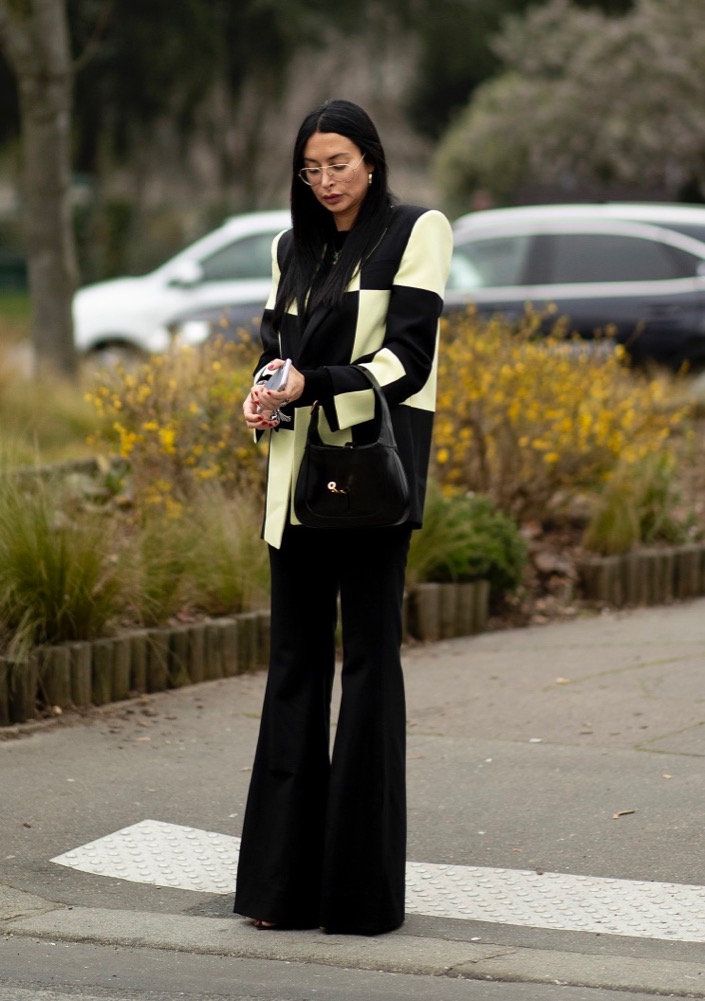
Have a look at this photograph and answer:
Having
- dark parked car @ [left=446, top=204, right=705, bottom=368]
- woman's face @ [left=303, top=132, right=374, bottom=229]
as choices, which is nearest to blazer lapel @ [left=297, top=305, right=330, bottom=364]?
woman's face @ [left=303, top=132, right=374, bottom=229]

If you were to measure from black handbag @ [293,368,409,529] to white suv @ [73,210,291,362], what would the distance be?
11.6 metres

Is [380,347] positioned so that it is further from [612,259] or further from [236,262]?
[236,262]

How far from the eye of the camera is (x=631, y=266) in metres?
14.1

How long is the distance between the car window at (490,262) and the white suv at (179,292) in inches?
78.3

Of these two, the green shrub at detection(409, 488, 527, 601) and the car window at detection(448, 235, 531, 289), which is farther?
the car window at detection(448, 235, 531, 289)

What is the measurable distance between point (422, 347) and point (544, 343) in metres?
5.98

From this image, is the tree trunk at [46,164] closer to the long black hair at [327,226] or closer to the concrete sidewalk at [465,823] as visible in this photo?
the concrete sidewalk at [465,823]

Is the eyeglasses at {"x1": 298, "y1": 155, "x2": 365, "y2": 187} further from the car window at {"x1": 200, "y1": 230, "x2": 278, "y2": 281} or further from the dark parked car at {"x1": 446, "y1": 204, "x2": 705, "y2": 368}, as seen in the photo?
the car window at {"x1": 200, "y1": 230, "x2": 278, "y2": 281}

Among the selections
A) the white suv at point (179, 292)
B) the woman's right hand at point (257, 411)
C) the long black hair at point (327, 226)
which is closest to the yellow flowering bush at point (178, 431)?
the long black hair at point (327, 226)

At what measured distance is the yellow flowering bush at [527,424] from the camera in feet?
28.0

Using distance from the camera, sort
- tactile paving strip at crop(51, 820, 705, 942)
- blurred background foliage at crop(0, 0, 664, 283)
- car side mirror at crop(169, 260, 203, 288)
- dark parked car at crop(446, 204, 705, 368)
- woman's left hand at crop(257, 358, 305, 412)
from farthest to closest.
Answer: blurred background foliage at crop(0, 0, 664, 283)
car side mirror at crop(169, 260, 203, 288)
dark parked car at crop(446, 204, 705, 368)
tactile paving strip at crop(51, 820, 705, 942)
woman's left hand at crop(257, 358, 305, 412)

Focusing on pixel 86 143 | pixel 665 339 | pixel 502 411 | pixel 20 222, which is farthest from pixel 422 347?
pixel 20 222

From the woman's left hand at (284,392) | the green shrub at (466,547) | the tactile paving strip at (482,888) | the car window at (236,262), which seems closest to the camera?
the woman's left hand at (284,392)

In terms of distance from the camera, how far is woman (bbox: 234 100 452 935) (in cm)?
390
